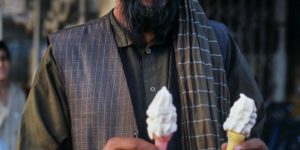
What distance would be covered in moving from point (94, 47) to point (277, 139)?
3.96m

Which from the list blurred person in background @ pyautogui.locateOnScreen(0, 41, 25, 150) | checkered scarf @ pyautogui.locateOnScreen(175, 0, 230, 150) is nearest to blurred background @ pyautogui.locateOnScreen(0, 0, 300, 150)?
blurred person in background @ pyautogui.locateOnScreen(0, 41, 25, 150)

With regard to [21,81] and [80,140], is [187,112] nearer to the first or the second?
[80,140]

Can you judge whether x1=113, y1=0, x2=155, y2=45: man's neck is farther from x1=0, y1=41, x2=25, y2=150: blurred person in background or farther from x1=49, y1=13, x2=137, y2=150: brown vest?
x1=0, y1=41, x2=25, y2=150: blurred person in background

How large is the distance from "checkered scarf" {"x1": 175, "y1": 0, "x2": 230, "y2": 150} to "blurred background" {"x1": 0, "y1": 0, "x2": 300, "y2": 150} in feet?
12.9

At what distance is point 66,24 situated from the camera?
706cm

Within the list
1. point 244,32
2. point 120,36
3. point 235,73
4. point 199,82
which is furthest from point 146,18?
point 244,32

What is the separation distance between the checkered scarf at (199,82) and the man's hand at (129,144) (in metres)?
0.35

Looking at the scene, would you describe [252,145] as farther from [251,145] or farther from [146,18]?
[146,18]

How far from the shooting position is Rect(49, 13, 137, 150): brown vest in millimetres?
2242

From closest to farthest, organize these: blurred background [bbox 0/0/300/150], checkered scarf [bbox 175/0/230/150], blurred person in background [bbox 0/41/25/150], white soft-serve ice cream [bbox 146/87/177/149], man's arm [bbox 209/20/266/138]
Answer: white soft-serve ice cream [bbox 146/87/177/149]
checkered scarf [bbox 175/0/230/150]
man's arm [bbox 209/20/266/138]
blurred person in background [bbox 0/41/25/150]
blurred background [bbox 0/0/300/150]

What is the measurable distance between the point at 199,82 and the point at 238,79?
0.26 metres

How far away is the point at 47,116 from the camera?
2289 mm

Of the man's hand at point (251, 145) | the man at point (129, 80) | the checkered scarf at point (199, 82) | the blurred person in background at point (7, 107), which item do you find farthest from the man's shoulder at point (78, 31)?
the blurred person in background at point (7, 107)

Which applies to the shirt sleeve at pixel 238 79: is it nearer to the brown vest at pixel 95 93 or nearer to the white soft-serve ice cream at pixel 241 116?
the brown vest at pixel 95 93
